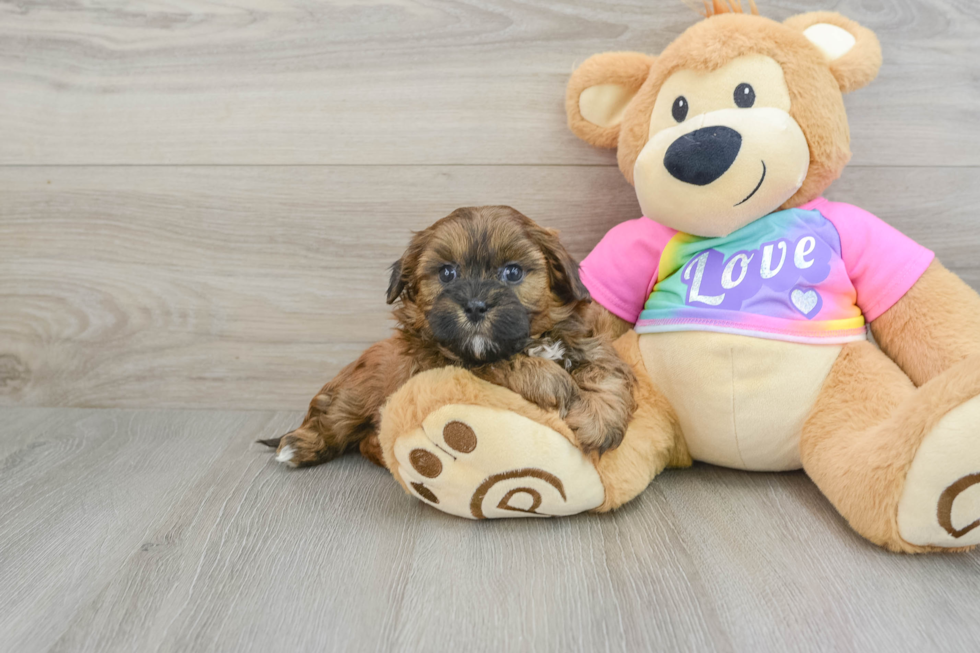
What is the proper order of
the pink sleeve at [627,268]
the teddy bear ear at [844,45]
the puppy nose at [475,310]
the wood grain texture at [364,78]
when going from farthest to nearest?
1. the wood grain texture at [364,78]
2. the pink sleeve at [627,268]
3. the teddy bear ear at [844,45]
4. the puppy nose at [475,310]

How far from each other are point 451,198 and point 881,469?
1016mm

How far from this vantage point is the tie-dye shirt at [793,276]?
3.80ft

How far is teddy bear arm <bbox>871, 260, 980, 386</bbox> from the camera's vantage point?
3.62 feet

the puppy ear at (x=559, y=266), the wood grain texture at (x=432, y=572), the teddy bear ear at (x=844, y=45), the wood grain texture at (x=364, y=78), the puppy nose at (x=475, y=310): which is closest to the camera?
the wood grain texture at (x=432, y=572)

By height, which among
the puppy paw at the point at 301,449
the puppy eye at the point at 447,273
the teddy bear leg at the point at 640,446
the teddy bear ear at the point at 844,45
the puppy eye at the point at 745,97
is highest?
the teddy bear ear at the point at 844,45

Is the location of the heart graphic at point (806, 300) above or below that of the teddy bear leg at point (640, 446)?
above

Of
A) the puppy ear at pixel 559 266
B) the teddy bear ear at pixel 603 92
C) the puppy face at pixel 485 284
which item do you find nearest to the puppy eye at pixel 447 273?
the puppy face at pixel 485 284

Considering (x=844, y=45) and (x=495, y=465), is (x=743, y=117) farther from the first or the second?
(x=495, y=465)

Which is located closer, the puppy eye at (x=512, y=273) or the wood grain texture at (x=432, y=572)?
the wood grain texture at (x=432, y=572)

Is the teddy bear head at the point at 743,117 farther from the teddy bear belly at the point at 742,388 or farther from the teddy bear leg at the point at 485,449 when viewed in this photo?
the teddy bear leg at the point at 485,449

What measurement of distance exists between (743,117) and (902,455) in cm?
59

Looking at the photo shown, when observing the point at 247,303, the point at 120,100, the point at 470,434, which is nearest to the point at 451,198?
the point at 247,303

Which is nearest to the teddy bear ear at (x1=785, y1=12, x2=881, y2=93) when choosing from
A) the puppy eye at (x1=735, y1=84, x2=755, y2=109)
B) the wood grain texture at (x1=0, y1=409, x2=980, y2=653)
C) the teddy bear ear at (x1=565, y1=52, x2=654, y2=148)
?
the puppy eye at (x1=735, y1=84, x2=755, y2=109)

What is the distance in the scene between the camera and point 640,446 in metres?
1.17
